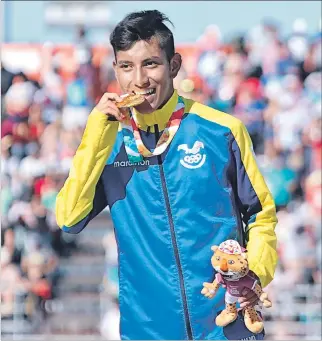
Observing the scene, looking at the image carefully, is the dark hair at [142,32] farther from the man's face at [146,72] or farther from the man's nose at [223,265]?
the man's nose at [223,265]

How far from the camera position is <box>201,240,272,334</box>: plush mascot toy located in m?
3.44

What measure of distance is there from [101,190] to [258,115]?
682 cm

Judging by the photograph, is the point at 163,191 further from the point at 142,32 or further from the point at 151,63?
the point at 142,32

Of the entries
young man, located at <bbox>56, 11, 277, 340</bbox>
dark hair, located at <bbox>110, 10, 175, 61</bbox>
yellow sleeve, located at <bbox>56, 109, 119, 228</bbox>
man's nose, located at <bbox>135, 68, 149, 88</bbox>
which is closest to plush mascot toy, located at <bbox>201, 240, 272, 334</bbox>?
young man, located at <bbox>56, 11, 277, 340</bbox>

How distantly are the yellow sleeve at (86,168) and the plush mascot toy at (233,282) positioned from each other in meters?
0.54

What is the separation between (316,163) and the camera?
1009 cm

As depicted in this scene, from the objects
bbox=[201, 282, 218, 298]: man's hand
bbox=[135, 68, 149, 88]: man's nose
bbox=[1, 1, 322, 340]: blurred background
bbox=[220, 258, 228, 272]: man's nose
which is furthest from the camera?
bbox=[1, 1, 322, 340]: blurred background

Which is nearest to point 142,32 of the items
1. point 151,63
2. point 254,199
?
point 151,63

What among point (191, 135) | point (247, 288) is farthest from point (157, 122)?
point (247, 288)

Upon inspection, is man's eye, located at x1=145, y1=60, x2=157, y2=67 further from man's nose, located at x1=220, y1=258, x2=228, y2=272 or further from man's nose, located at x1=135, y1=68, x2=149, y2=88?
man's nose, located at x1=220, y1=258, x2=228, y2=272

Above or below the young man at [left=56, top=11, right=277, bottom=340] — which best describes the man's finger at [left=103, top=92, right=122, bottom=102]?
above

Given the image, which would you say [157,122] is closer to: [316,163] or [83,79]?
[316,163]

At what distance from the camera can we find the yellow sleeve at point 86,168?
12.0 ft

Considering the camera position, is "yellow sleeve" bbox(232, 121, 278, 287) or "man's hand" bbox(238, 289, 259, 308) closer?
"man's hand" bbox(238, 289, 259, 308)
